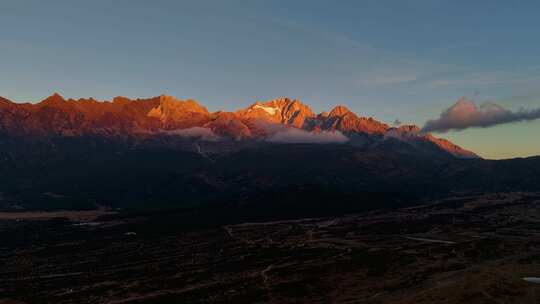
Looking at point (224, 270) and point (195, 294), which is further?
point (224, 270)

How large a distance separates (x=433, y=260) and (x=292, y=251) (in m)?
57.6

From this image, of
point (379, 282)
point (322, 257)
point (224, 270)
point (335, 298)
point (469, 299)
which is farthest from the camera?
point (322, 257)

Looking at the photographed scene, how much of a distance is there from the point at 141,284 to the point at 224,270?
27116mm

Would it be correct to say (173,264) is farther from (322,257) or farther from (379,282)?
(379,282)

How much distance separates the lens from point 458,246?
17575 cm

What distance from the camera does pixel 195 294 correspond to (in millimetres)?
124688

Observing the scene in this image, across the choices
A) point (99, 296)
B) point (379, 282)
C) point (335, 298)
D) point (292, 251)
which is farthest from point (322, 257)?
point (99, 296)

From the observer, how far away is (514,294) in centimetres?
9506

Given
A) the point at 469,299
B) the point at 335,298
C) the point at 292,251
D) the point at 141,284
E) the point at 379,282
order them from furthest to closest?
the point at 292,251 → the point at 141,284 → the point at 379,282 → the point at 335,298 → the point at 469,299

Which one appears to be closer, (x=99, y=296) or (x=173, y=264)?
(x=99, y=296)

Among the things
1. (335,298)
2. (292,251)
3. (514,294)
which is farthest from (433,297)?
(292,251)

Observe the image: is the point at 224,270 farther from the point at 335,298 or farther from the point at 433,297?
the point at 433,297

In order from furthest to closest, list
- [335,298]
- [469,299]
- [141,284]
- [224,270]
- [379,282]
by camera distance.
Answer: [224,270] → [141,284] → [379,282] → [335,298] → [469,299]

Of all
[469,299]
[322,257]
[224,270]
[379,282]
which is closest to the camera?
[469,299]
